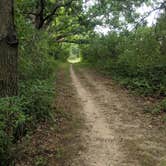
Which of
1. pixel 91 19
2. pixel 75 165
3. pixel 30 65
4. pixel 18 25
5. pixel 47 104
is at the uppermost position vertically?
pixel 91 19

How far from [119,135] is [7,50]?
3179mm

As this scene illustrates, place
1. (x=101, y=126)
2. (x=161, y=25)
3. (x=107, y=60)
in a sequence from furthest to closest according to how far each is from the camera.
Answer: (x=107, y=60) → (x=161, y=25) → (x=101, y=126)

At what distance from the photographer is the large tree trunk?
6283 mm

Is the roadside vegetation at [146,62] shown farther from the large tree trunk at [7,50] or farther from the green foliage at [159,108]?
the large tree trunk at [7,50]

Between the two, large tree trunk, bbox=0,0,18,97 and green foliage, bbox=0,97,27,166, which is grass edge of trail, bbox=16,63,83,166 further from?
large tree trunk, bbox=0,0,18,97

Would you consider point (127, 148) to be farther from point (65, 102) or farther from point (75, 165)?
point (65, 102)

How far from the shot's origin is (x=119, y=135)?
638 cm

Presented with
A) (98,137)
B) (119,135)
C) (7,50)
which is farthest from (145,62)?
(7,50)

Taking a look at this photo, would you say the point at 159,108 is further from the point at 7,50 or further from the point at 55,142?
the point at 7,50

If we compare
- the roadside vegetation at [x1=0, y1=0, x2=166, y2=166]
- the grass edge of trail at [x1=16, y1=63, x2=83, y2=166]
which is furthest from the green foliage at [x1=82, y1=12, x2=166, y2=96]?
the grass edge of trail at [x1=16, y1=63, x2=83, y2=166]

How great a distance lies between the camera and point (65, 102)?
9406 millimetres

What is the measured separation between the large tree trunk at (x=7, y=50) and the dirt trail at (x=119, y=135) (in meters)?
2.02

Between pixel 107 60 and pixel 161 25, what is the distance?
25.1 ft

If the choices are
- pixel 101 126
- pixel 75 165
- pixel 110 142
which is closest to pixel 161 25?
pixel 101 126
